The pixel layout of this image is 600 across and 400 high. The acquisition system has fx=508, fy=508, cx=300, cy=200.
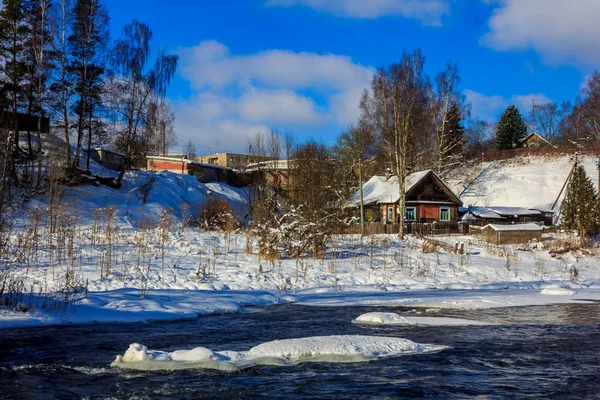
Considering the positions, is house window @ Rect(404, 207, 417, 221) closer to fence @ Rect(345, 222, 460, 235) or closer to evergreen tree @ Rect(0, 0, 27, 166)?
fence @ Rect(345, 222, 460, 235)

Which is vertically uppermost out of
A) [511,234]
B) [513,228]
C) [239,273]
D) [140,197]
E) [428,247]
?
[140,197]

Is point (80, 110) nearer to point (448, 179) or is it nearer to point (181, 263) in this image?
point (181, 263)

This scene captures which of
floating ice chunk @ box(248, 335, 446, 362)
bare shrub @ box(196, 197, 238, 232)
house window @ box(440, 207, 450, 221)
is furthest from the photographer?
house window @ box(440, 207, 450, 221)

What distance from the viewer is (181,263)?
17.6 meters

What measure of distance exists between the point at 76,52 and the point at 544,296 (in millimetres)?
28883

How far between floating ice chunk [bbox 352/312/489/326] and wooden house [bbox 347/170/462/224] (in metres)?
31.7

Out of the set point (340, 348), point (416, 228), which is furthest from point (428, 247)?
point (340, 348)

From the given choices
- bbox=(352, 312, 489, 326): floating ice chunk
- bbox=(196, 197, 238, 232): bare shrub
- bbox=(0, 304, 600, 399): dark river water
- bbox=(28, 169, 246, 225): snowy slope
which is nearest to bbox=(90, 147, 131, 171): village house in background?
bbox=(28, 169, 246, 225): snowy slope

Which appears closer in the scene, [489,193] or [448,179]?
[489,193]

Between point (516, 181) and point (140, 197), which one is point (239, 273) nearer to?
point (140, 197)

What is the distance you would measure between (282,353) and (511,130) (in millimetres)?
66925

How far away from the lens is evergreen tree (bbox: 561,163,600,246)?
105 feet

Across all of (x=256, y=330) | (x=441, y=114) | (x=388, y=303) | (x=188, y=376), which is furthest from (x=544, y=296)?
(x=441, y=114)

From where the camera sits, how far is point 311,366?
6969 mm
